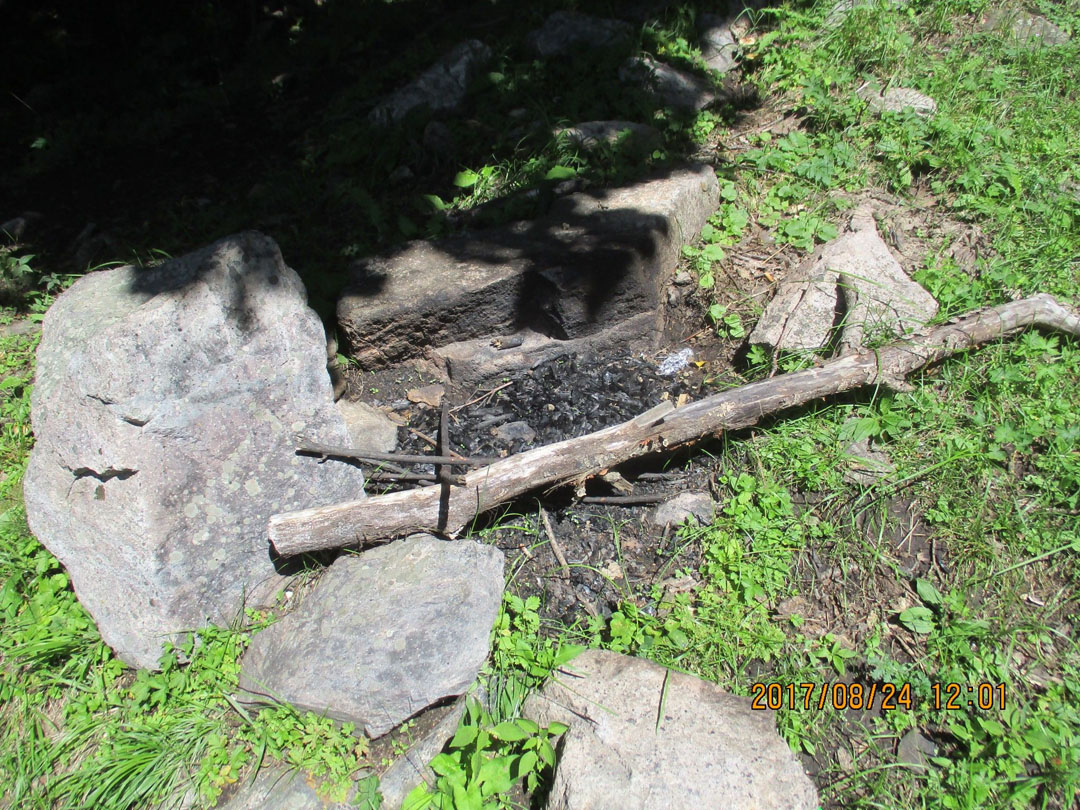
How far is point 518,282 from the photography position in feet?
11.8

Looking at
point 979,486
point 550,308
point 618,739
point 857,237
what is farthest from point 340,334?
point 979,486

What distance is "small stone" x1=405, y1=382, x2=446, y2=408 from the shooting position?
363cm

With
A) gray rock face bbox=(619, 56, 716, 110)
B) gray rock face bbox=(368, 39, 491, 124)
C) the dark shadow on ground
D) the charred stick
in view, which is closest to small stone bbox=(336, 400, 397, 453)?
the dark shadow on ground

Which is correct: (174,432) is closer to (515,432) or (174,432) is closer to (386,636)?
(386,636)

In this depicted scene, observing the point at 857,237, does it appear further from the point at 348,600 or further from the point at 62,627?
the point at 62,627

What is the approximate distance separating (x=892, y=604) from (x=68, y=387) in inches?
121

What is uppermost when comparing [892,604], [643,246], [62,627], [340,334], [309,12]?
[309,12]

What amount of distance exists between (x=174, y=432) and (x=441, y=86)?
3.40m

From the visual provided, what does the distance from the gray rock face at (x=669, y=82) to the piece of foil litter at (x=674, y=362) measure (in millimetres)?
1998

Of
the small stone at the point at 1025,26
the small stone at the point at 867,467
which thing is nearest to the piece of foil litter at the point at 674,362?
the small stone at the point at 867,467

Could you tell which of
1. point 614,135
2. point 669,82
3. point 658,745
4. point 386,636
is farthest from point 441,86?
point 658,745

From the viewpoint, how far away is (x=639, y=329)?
3.77 metres

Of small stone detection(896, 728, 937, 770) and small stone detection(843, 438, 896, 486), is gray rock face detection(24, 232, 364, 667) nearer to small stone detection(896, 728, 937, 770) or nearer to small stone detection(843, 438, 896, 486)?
small stone detection(843, 438, 896, 486)

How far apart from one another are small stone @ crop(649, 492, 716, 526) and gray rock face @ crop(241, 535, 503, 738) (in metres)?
0.70
